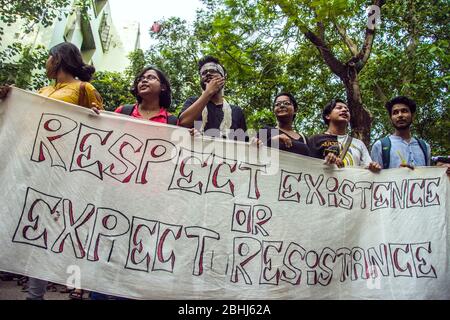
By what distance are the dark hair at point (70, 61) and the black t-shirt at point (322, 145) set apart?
5.99 ft

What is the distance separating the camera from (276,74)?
9656 millimetres

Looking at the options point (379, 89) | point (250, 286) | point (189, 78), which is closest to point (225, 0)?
point (379, 89)

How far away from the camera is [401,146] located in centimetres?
324

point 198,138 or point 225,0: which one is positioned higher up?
point 225,0

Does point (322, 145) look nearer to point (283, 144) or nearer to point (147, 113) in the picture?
point (283, 144)

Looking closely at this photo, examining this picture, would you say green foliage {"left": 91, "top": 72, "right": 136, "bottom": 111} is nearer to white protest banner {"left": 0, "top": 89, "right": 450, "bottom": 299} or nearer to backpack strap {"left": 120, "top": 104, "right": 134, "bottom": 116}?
backpack strap {"left": 120, "top": 104, "right": 134, "bottom": 116}

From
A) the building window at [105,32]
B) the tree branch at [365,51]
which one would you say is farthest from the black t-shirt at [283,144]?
the building window at [105,32]

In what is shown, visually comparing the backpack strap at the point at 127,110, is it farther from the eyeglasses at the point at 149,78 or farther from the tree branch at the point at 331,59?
the tree branch at the point at 331,59

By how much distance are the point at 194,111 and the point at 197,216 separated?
0.75 meters

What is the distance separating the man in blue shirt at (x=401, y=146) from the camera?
125 inches

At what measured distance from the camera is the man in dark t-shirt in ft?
8.94
